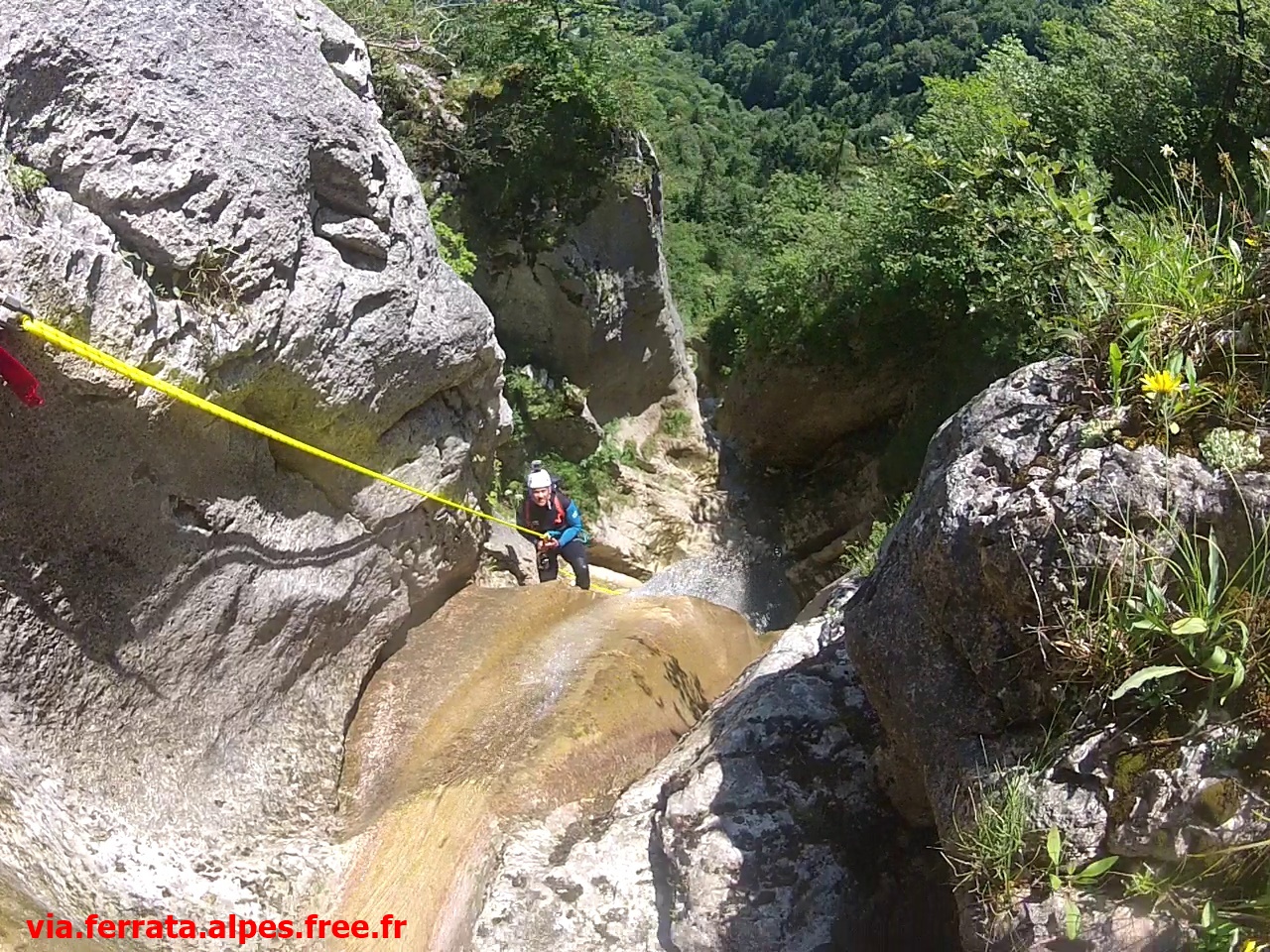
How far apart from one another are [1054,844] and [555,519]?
6108mm

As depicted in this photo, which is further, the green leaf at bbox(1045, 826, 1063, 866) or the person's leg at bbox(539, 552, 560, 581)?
the person's leg at bbox(539, 552, 560, 581)

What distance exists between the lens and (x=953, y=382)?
34.0ft

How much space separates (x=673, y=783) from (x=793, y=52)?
72939mm

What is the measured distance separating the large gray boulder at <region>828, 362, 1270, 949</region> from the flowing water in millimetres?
2098

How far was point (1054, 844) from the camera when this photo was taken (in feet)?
8.92

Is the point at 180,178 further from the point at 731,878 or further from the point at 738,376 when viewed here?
the point at 738,376

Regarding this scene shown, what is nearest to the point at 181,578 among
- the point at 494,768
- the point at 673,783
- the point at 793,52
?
the point at 494,768

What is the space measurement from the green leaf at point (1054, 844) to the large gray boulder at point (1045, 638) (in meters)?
0.03

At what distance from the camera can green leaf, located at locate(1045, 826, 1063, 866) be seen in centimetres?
271

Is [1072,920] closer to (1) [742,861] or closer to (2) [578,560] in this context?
(1) [742,861]

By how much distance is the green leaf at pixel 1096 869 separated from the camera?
2.65 m

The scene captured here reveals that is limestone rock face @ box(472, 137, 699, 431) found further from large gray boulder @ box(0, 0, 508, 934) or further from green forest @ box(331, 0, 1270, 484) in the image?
large gray boulder @ box(0, 0, 508, 934)

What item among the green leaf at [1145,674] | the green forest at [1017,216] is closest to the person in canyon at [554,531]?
the green forest at [1017,216]

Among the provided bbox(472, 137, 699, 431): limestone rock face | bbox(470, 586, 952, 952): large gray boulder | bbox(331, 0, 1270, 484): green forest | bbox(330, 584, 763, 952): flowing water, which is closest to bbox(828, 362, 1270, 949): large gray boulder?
bbox(470, 586, 952, 952): large gray boulder
